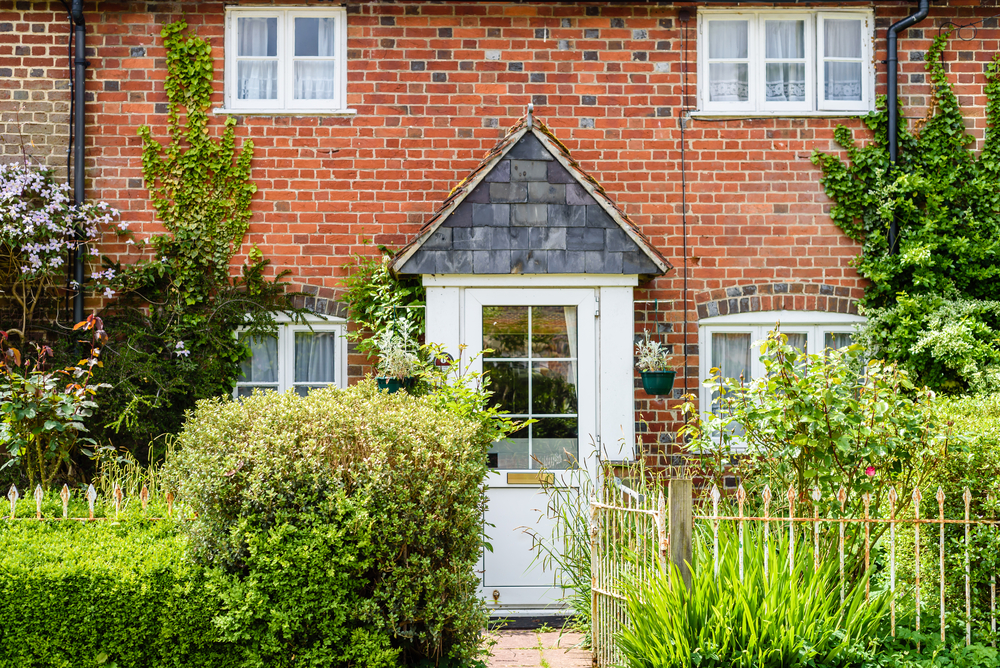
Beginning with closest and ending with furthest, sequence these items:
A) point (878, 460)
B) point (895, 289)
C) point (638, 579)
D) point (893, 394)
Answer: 1. point (638, 579)
2. point (893, 394)
3. point (878, 460)
4. point (895, 289)

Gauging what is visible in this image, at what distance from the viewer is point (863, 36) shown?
816 centimetres

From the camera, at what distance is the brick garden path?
510 cm

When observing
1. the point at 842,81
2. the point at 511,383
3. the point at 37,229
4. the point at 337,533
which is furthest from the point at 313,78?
the point at 337,533

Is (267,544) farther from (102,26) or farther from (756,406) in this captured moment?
(102,26)

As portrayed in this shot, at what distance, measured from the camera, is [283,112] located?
7926 millimetres

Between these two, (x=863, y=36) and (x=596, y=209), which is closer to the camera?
(x=596, y=209)

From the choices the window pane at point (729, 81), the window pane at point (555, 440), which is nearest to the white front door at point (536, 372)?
the window pane at point (555, 440)

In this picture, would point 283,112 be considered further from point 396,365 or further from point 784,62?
point 784,62

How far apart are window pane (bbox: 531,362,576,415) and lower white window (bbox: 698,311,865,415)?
154cm

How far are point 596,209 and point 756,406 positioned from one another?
277 centimetres

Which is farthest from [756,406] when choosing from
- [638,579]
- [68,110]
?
[68,110]

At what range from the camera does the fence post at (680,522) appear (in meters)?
4.23

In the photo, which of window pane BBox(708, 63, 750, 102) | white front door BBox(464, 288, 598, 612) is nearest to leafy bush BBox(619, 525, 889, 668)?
white front door BBox(464, 288, 598, 612)

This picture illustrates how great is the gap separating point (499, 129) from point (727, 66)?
2.37 m
